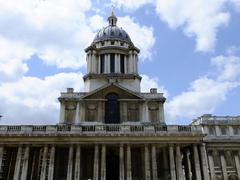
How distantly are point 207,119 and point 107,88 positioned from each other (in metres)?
18.4

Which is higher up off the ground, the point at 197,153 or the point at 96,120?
the point at 96,120

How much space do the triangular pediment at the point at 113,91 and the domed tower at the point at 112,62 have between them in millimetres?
2032

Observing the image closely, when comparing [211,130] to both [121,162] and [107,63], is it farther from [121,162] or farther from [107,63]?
[121,162]

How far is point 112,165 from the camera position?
32375 mm

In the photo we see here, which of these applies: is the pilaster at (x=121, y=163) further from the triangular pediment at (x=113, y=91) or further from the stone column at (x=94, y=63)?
the stone column at (x=94, y=63)

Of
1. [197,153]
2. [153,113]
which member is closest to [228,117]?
[153,113]

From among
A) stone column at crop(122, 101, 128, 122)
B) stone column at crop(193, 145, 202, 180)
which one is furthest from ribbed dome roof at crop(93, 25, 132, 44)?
stone column at crop(193, 145, 202, 180)

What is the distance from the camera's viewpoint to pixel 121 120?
35.7 metres

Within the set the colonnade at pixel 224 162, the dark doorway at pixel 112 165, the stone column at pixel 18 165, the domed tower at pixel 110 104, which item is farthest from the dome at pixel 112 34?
the stone column at pixel 18 165

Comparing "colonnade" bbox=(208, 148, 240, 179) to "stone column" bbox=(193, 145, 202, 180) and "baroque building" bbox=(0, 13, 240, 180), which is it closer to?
"baroque building" bbox=(0, 13, 240, 180)

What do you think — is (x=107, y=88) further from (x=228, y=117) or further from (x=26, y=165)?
(x=228, y=117)

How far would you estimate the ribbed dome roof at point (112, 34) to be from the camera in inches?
1836

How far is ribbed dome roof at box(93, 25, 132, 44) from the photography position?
4662 centimetres

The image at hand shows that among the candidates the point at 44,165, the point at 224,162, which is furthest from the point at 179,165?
the point at 224,162
